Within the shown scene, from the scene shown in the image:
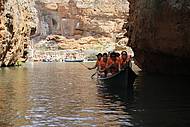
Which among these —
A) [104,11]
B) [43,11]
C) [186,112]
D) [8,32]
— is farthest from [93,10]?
[186,112]

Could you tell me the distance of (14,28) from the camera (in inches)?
2181

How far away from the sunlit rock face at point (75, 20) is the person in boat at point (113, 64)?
94734 mm

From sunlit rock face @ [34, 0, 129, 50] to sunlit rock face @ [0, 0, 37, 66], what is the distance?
5694cm

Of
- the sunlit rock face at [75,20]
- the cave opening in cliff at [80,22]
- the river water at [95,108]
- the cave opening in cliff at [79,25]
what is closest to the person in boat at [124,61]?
the river water at [95,108]

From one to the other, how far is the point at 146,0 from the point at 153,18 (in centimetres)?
215

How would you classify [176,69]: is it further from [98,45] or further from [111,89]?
[98,45]

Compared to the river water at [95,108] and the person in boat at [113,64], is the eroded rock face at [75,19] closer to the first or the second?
the person in boat at [113,64]

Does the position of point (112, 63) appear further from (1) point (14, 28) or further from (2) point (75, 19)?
(2) point (75, 19)

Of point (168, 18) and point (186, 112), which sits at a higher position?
point (168, 18)

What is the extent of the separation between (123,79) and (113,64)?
293 centimetres

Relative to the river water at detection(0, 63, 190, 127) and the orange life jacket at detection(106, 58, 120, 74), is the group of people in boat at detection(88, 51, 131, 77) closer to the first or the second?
the orange life jacket at detection(106, 58, 120, 74)

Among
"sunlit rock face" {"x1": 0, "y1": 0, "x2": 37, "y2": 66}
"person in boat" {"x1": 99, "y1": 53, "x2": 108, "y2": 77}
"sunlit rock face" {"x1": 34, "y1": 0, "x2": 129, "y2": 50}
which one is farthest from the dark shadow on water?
"sunlit rock face" {"x1": 34, "y1": 0, "x2": 129, "y2": 50}

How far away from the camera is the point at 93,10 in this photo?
134 meters

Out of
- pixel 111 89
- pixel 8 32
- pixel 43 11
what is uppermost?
pixel 43 11
